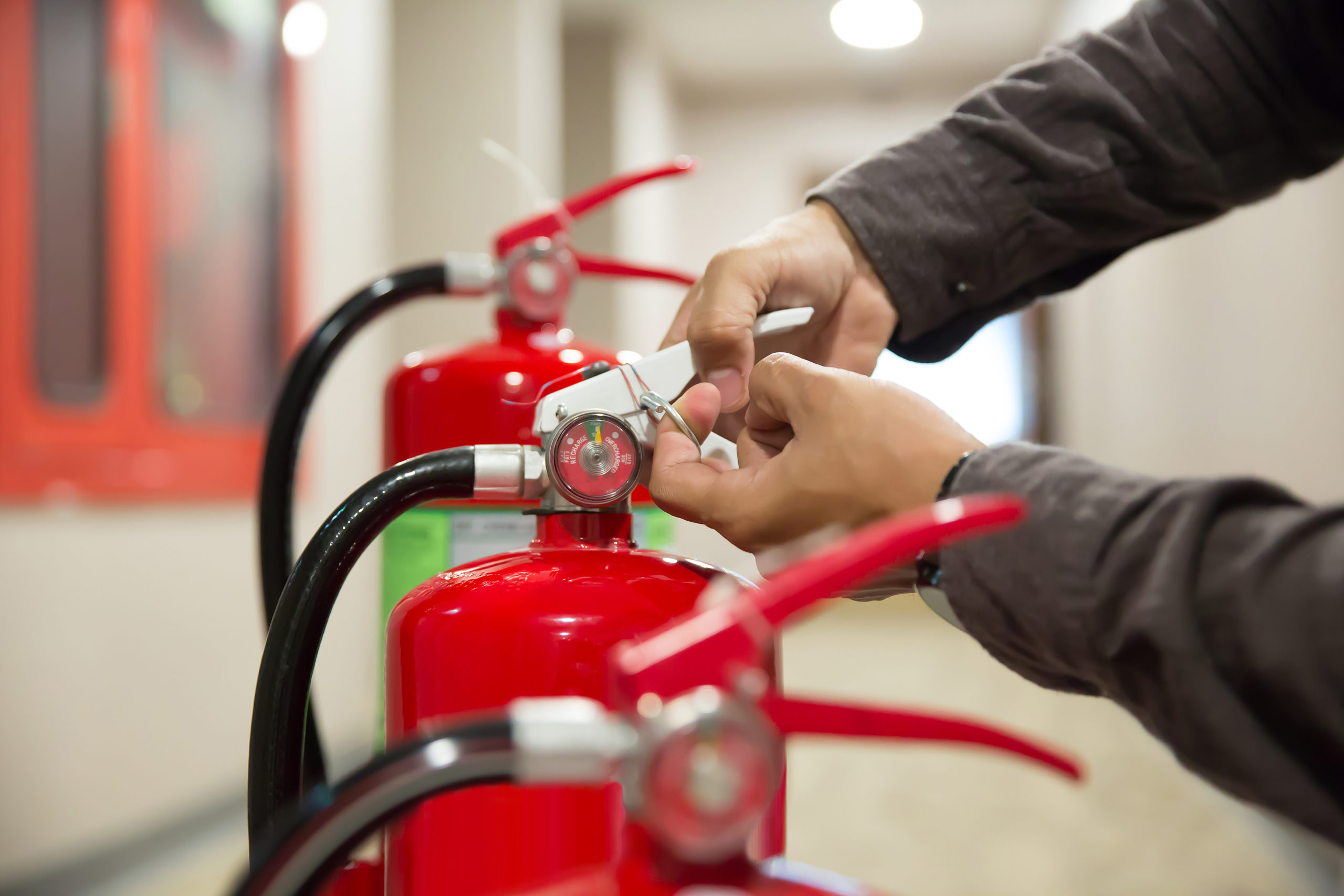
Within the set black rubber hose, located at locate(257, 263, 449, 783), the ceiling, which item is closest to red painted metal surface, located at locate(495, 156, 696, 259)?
black rubber hose, located at locate(257, 263, 449, 783)

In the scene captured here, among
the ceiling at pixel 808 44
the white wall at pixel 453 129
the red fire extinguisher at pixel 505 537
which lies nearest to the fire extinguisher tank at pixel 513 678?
the red fire extinguisher at pixel 505 537

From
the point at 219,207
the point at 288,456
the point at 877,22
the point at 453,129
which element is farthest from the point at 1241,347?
the point at 877,22

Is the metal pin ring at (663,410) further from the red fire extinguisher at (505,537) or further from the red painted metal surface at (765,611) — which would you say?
the red painted metal surface at (765,611)

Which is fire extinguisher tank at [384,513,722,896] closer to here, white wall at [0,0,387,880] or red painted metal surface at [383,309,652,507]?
red painted metal surface at [383,309,652,507]

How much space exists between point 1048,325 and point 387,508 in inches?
203

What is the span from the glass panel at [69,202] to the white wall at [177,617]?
0.74 feet

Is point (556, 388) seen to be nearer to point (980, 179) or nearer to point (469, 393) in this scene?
point (469, 393)

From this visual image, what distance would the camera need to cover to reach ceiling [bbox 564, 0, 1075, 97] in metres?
4.04

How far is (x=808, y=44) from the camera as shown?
4.46 metres

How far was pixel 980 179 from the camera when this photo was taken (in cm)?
55

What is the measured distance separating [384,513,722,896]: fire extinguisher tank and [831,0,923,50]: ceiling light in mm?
3956

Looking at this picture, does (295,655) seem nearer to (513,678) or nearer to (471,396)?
(513,678)

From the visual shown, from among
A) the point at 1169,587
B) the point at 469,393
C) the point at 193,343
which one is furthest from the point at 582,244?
the point at 1169,587

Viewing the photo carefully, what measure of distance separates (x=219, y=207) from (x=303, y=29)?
1.62 feet
